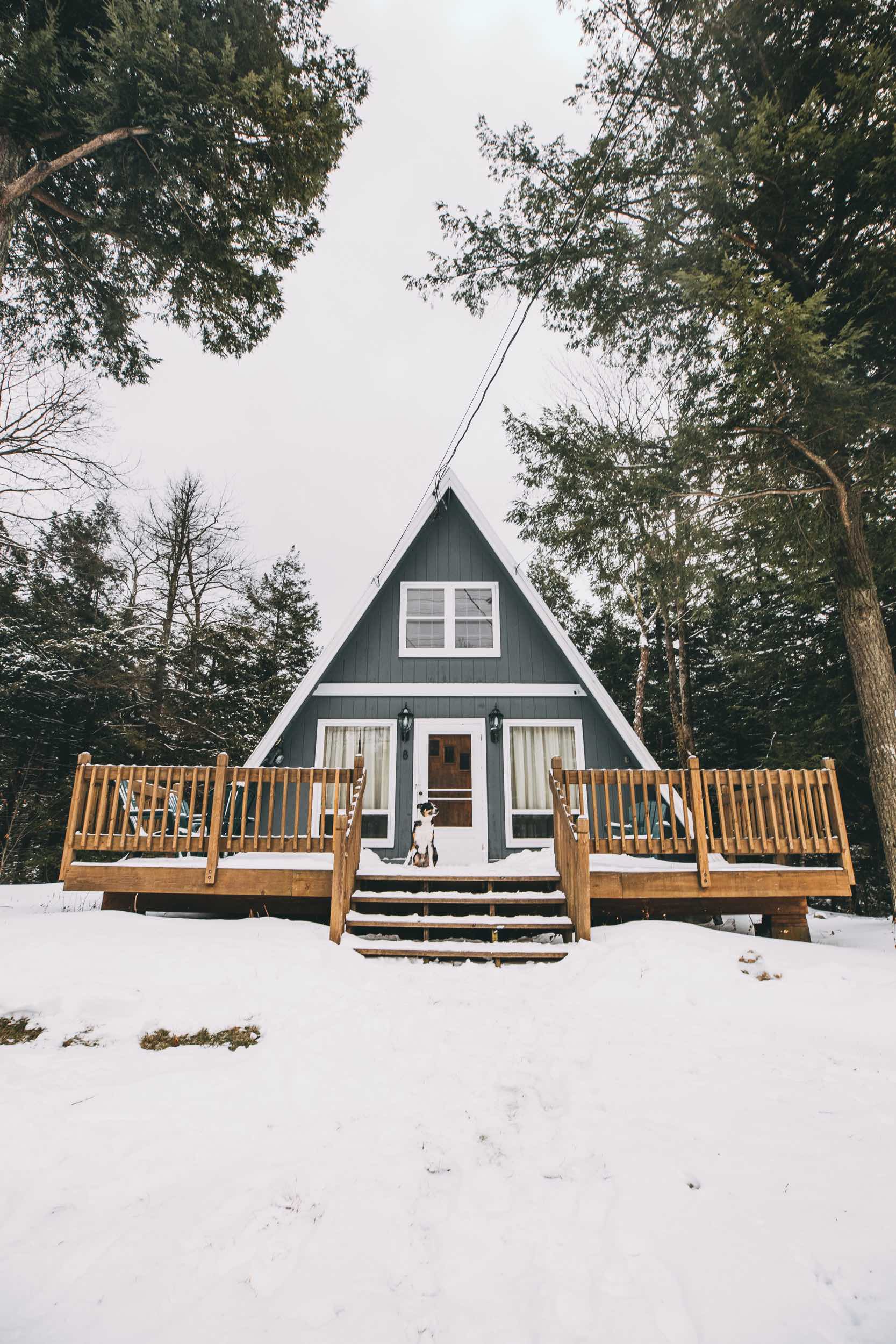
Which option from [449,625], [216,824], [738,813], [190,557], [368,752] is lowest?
[216,824]

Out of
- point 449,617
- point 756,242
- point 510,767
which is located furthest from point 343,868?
point 756,242

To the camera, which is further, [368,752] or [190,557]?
[190,557]

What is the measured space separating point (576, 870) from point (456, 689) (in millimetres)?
4351

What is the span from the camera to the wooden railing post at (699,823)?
21.0ft

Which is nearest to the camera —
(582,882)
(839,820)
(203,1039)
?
(203,1039)

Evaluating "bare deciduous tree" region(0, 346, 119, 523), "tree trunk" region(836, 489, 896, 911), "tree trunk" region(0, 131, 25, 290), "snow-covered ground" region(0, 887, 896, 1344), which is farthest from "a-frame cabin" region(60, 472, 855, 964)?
"bare deciduous tree" region(0, 346, 119, 523)

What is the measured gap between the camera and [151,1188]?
2475 mm

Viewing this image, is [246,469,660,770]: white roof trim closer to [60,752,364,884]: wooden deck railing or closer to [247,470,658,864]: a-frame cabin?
[247,470,658,864]: a-frame cabin

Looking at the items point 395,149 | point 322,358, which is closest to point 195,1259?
point 395,149

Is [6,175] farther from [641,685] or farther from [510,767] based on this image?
[641,685]

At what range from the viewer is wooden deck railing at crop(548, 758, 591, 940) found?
19.8ft

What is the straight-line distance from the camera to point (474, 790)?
955 cm

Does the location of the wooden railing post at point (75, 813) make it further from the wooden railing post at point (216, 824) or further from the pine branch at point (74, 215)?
the pine branch at point (74, 215)

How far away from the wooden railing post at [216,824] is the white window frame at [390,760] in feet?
8.33
